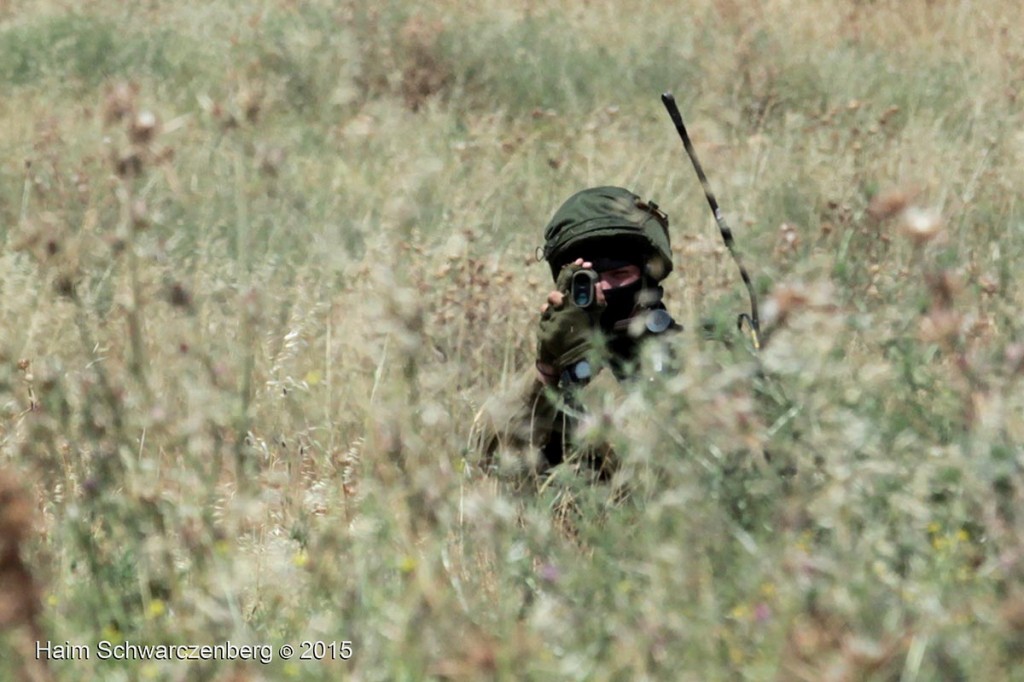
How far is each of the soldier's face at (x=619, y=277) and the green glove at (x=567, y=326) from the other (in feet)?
0.40

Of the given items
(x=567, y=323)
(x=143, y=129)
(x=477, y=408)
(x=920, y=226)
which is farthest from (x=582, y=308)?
(x=920, y=226)

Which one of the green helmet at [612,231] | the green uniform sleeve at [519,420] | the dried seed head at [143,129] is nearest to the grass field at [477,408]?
the dried seed head at [143,129]

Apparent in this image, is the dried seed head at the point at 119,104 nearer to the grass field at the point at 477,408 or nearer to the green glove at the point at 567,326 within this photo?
the grass field at the point at 477,408

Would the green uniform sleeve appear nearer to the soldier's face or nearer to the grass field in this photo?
the grass field

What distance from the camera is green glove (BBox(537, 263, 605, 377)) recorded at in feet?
10.4

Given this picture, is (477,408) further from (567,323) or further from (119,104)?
(119,104)

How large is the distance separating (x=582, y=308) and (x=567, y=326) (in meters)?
0.06

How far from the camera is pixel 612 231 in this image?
331cm

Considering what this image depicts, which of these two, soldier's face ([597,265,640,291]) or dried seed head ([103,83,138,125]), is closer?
dried seed head ([103,83,138,125])

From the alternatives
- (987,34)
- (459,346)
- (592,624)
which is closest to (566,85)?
(987,34)

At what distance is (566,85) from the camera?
276 inches

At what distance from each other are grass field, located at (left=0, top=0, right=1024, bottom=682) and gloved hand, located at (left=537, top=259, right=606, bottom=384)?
17cm

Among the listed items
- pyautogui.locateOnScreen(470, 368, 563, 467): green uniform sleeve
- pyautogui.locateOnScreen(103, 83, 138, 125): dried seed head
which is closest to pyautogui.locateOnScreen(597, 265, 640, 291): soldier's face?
pyautogui.locateOnScreen(470, 368, 563, 467): green uniform sleeve

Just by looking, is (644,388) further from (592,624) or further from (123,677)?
(123,677)
